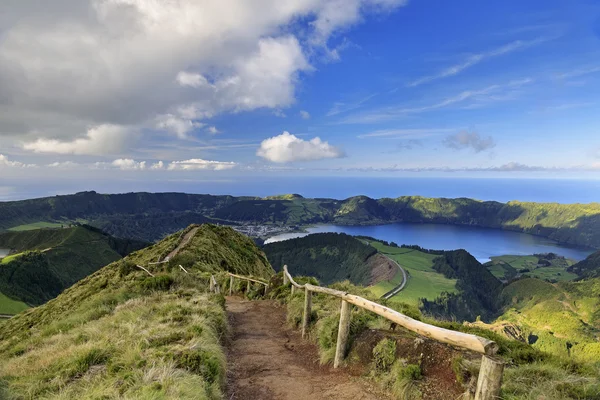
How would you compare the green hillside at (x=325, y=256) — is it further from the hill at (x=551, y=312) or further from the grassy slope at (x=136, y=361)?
the grassy slope at (x=136, y=361)

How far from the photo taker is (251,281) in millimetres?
19141

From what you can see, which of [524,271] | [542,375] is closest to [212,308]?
[542,375]

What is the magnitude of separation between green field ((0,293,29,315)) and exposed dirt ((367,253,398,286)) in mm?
108115

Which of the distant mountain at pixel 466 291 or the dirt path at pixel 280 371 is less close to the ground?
the dirt path at pixel 280 371

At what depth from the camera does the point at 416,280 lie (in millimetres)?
130000

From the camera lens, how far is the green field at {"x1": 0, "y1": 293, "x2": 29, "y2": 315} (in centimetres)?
7200

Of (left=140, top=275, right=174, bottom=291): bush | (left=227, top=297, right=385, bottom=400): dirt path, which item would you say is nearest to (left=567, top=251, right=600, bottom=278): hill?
(left=140, top=275, right=174, bottom=291): bush

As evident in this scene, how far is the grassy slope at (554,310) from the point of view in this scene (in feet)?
320

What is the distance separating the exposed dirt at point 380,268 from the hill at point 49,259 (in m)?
107

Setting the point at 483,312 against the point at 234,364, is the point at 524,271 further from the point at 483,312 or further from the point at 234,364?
the point at 234,364

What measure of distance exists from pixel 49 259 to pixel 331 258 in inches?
4757

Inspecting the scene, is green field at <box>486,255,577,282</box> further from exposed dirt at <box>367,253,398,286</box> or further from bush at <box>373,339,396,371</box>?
bush at <box>373,339,396,371</box>

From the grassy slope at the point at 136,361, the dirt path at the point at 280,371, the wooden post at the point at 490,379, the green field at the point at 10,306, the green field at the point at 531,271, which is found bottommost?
the green field at the point at 531,271

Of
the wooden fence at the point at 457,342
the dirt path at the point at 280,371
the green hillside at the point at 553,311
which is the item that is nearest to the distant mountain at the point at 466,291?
the green hillside at the point at 553,311
